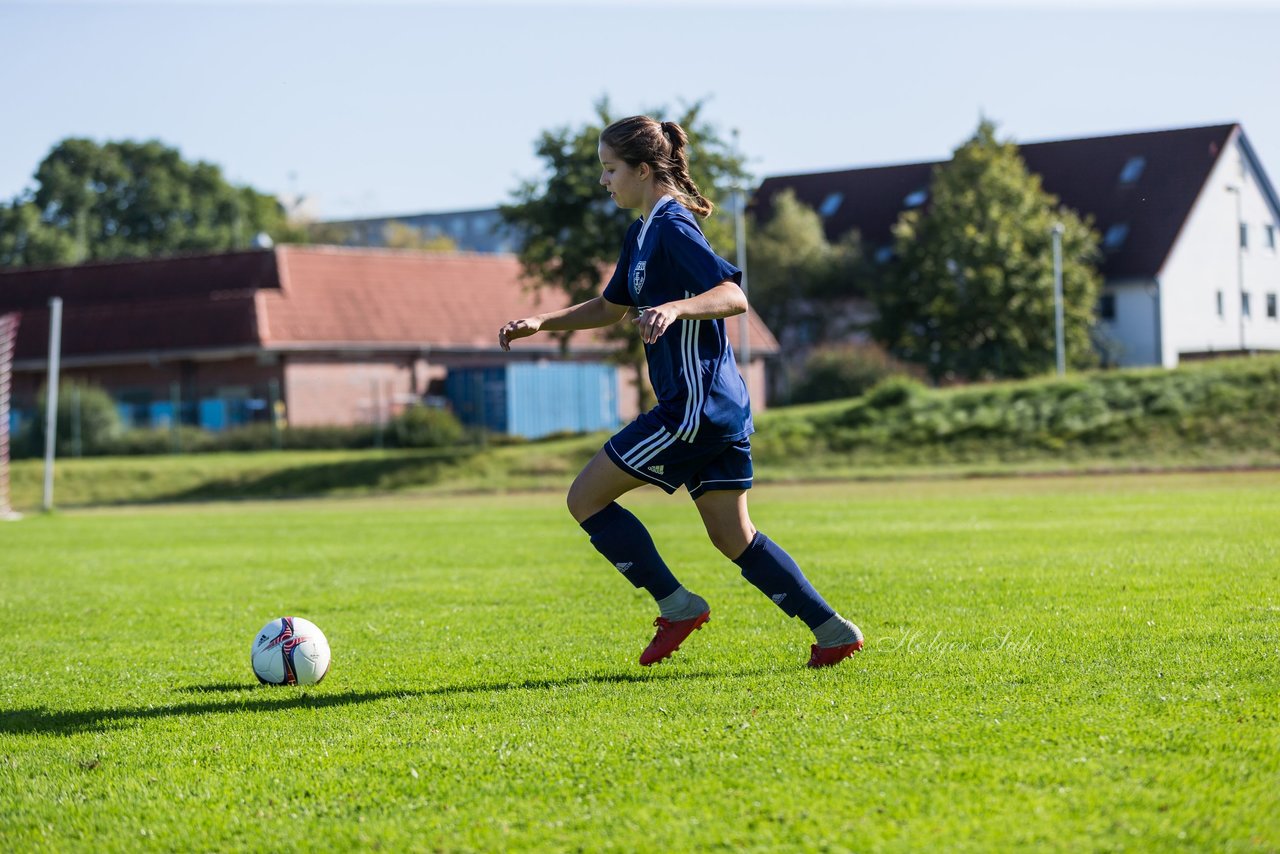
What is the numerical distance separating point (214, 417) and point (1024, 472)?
83.6ft

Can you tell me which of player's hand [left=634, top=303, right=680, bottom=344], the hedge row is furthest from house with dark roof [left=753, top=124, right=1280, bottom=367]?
player's hand [left=634, top=303, right=680, bottom=344]

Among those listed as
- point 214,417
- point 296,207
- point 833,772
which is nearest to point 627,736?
point 833,772

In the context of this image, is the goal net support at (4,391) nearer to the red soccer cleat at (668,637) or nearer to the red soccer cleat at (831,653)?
the red soccer cleat at (668,637)

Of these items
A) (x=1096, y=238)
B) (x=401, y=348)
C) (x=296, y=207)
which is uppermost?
(x=296, y=207)

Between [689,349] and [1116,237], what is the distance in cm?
5189

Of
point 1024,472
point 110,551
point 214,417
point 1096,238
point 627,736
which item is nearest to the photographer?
point 627,736

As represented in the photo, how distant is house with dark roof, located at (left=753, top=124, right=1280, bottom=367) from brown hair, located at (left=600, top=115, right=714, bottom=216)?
158 feet

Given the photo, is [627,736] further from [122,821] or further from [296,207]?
[296,207]

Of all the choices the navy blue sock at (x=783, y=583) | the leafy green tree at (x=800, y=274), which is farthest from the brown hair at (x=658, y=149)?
the leafy green tree at (x=800, y=274)

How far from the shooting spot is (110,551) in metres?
16.2

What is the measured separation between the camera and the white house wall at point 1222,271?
53031 millimetres

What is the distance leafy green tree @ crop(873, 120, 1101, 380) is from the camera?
48.7m

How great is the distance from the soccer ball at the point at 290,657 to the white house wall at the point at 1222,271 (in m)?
48.9

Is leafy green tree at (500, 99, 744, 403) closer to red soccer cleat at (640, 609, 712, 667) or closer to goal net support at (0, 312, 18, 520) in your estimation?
goal net support at (0, 312, 18, 520)
